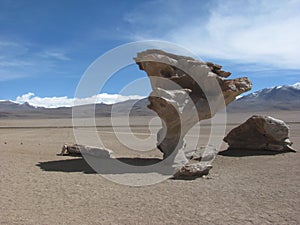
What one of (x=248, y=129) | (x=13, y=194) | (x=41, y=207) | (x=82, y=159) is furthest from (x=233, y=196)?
(x=248, y=129)

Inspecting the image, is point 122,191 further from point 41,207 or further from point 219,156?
point 219,156

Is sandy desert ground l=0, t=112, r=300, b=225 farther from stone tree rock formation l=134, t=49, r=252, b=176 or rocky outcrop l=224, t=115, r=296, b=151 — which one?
rocky outcrop l=224, t=115, r=296, b=151

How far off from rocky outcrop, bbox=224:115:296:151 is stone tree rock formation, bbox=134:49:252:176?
2.81 metres

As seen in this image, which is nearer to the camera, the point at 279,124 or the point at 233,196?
the point at 233,196

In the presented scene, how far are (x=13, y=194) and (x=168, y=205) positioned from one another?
13.4 feet

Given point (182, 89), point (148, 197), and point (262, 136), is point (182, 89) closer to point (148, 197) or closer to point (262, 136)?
point (148, 197)

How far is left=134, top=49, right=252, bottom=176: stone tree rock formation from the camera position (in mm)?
13888

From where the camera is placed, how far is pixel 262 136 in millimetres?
17766

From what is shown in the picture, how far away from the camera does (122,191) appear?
9883mm

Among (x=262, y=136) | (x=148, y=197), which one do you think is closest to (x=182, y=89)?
(x=148, y=197)

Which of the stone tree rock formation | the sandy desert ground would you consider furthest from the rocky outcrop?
the sandy desert ground

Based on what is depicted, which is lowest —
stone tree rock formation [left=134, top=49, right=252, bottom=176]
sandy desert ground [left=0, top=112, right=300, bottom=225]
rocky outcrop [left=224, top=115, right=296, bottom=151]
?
sandy desert ground [left=0, top=112, right=300, bottom=225]

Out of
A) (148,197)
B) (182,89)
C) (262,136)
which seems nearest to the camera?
(148,197)

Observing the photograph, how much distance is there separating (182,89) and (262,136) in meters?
6.10
